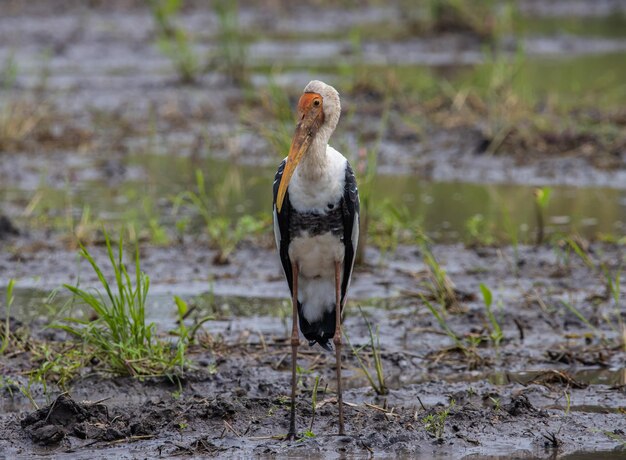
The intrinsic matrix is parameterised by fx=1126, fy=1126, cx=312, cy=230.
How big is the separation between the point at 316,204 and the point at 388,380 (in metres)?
1.27

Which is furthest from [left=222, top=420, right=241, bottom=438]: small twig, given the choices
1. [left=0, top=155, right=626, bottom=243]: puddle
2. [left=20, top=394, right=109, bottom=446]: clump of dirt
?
[left=0, top=155, right=626, bottom=243]: puddle

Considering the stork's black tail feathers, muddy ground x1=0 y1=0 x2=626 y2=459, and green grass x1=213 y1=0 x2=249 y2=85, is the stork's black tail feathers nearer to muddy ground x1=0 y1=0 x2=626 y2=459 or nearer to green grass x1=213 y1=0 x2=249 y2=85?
muddy ground x1=0 y1=0 x2=626 y2=459

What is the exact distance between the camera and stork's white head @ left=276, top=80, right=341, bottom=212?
4902 mm

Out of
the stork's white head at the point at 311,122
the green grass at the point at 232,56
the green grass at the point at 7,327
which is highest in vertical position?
the green grass at the point at 232,56

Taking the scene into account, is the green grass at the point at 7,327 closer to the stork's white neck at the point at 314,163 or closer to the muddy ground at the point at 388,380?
the muddy ground at the point at 388,380

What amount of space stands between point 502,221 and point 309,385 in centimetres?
350

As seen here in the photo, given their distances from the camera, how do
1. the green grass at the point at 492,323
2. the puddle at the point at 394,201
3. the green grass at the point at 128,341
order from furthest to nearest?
1. the puddle at the point at 394,201
2. the green grass at the point at 492,323
3. the green grass at the point at 128,341

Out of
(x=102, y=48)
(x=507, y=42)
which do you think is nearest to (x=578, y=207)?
(x=507, y=42)

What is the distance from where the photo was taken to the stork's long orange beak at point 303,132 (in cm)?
490

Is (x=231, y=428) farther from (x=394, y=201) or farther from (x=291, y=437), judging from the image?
(x=394, y=201)

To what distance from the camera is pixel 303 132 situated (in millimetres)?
4934

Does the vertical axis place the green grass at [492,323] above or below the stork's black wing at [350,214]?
below

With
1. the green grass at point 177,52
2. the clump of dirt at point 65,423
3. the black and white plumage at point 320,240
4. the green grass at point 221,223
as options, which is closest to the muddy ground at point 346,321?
the clump of dirt at point 65,423

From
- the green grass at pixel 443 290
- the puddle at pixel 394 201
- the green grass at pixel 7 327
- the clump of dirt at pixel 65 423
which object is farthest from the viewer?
the puddle at pixel 394 201
